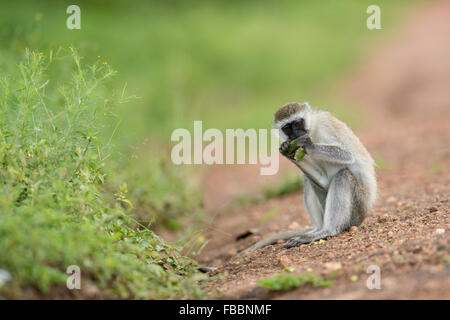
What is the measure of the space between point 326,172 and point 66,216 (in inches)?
106

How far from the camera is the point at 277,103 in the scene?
43.2ft

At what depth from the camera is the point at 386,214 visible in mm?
5465

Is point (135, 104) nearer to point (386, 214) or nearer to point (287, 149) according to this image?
point (287, 149)

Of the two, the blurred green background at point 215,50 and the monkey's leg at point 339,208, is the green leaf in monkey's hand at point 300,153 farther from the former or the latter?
the blurred green background at point 215,50

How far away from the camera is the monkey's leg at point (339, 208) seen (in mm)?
4883

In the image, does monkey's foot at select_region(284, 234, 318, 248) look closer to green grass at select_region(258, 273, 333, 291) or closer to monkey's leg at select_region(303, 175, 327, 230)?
monkey's leg at select_region(303, 175, 327, 230)

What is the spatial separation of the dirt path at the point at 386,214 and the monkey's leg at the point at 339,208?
11cm

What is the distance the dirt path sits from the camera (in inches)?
133

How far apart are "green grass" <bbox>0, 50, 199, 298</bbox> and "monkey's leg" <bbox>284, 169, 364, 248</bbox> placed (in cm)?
116

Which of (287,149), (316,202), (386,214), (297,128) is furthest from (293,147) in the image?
(386,214)

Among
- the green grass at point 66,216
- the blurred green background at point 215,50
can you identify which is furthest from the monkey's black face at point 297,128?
the blurred green background at point 215,50

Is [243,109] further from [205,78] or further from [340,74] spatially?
[340,74]

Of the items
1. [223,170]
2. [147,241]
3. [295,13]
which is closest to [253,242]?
[147,241]

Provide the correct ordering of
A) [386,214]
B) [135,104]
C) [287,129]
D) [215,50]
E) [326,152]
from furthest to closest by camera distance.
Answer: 1. [215,50]
2. [135,104]
3. [386,214]
4. [287,129]
5. [326,152]
